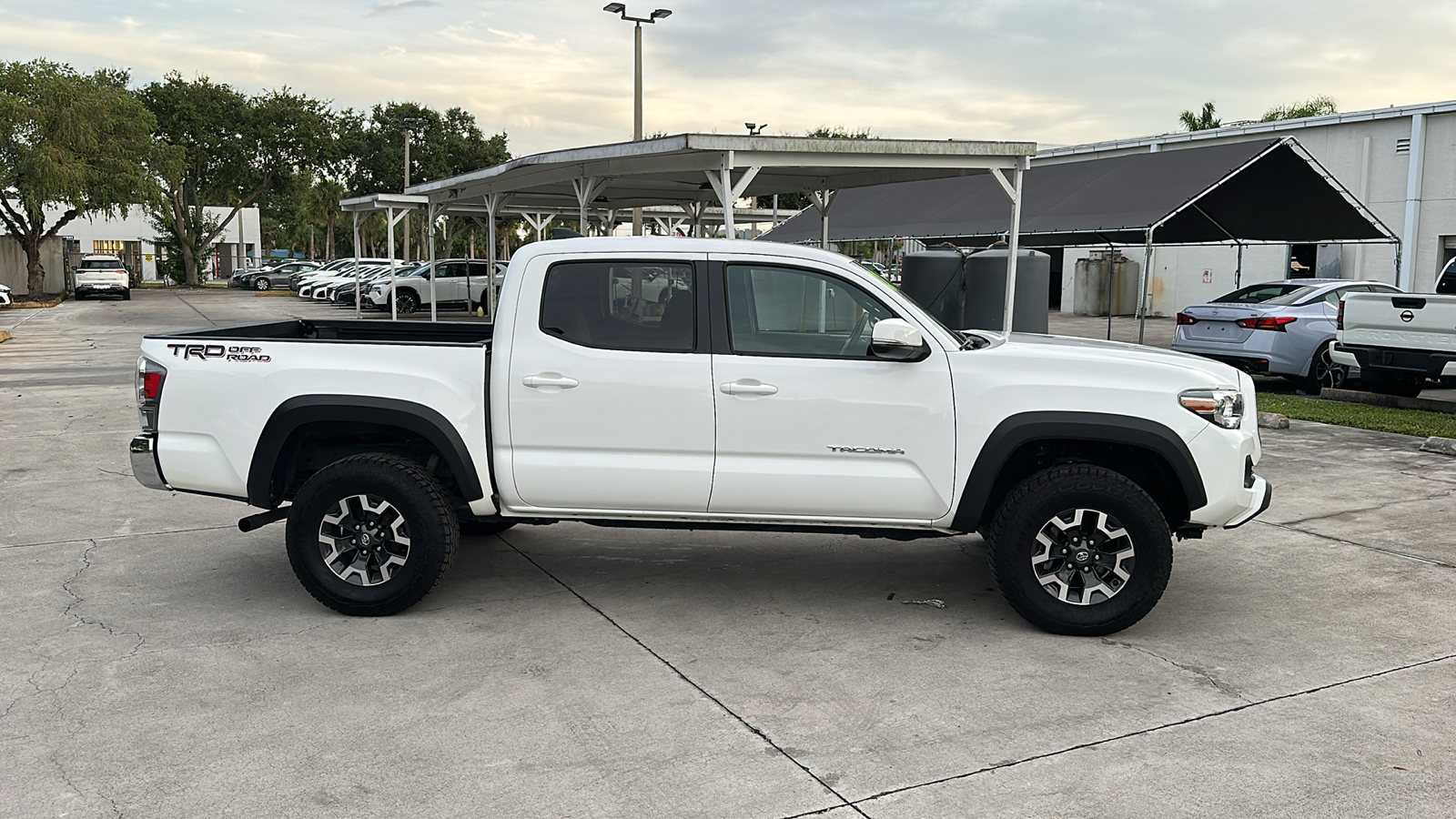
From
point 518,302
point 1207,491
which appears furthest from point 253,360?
point 1207,491

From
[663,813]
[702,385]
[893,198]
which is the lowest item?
[663,813]

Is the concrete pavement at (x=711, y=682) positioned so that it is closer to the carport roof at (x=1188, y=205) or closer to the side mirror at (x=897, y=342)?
the side mirror at (x=897, y=342)

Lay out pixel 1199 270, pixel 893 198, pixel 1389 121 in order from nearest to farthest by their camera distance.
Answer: pixel 893 198 < pixel 1389 121 < pixel 1199 270

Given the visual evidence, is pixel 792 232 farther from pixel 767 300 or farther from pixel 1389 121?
pixel 767 300

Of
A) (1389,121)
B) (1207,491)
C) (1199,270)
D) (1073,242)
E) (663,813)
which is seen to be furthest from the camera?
(1199,270)

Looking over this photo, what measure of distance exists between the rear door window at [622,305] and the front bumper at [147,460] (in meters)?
2.01

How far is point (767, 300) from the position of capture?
5.72 metres

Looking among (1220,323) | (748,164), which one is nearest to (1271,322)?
(1220,323)

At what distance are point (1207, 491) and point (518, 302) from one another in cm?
336

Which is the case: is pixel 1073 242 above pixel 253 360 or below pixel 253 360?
above

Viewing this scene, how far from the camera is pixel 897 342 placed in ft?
17.4

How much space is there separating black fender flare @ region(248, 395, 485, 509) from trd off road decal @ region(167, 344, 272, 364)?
0.28 metres

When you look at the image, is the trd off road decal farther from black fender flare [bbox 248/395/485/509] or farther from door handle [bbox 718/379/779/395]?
door handle [bbox 718/379/779/395]

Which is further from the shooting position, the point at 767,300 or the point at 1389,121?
the point at 1389,121
